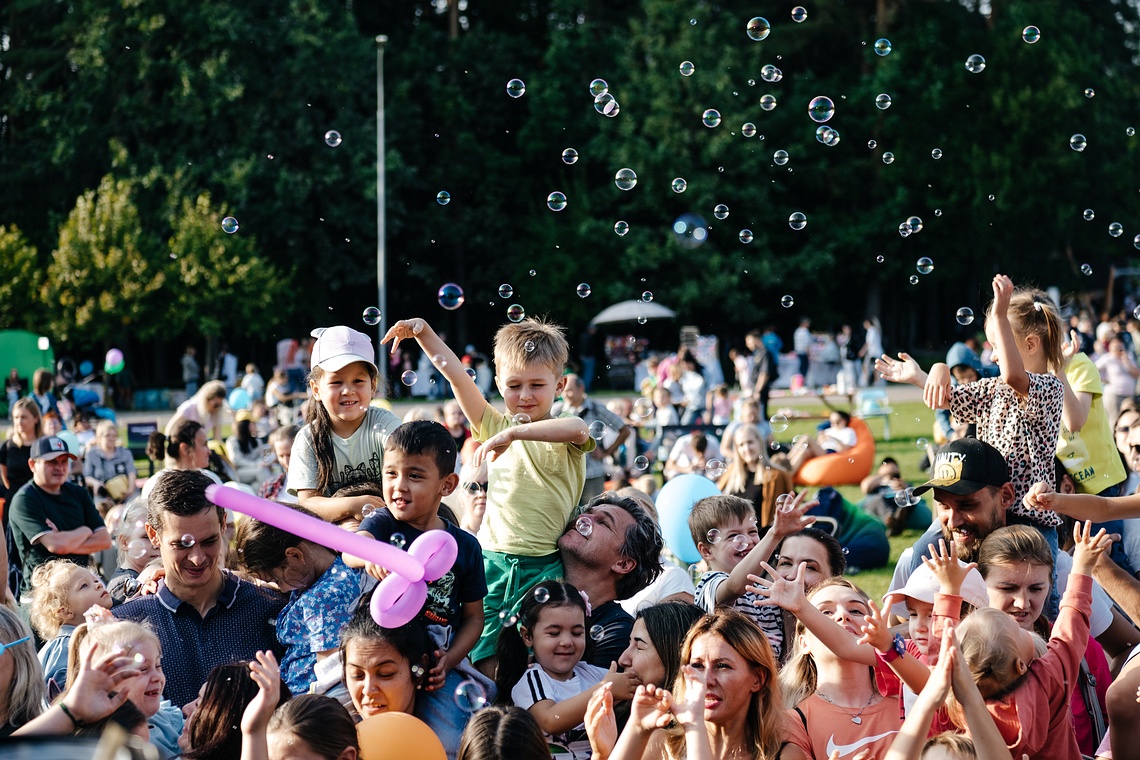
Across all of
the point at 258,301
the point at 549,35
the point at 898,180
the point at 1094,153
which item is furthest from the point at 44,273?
the point at 1094,153

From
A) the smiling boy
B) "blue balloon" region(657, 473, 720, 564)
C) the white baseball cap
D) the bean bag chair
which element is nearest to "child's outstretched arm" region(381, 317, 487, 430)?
the smiling boy

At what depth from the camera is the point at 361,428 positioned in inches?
185

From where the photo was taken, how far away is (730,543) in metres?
4.84

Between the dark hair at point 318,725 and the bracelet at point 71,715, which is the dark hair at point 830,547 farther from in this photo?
the bracelet at point 71,715

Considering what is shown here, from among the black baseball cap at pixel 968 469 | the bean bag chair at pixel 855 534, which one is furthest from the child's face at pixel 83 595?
the bean bag chair at pixel 855 534

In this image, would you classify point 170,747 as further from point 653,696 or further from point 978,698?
point 978,698

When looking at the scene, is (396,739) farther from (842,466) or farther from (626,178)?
(842,466)

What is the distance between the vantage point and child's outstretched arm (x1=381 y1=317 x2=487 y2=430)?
4.46 m

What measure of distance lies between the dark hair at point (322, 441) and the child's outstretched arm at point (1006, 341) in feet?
7.40

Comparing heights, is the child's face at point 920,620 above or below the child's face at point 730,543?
below

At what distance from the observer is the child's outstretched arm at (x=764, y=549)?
419 cm

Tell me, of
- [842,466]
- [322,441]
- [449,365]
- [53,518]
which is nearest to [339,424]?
[322,441]

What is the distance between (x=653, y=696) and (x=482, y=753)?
1.70 feet

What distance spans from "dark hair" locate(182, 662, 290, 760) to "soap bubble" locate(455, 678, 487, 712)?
534 millimetres
